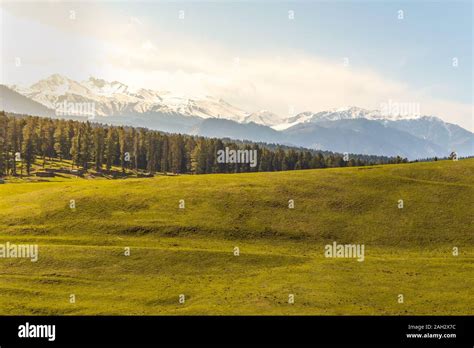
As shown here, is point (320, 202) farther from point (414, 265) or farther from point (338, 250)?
point (414, 265)

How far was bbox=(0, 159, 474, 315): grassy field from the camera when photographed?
1949 inches

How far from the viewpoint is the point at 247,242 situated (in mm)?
68562

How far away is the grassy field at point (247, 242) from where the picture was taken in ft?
162

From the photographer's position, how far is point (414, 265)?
60406 mm
